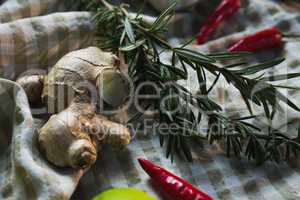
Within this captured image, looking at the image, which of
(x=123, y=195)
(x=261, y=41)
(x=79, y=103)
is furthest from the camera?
(x=261, y=41)

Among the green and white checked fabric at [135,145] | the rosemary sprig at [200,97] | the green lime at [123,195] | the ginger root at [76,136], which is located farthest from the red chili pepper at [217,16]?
the green lime at [123,195]

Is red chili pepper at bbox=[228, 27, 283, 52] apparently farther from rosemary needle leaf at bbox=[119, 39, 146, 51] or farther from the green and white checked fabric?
rosemary needle leaf at bbox=[119, 39, 146, 51]

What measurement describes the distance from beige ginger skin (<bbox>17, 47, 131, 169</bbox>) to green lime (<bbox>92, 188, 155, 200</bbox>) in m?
0.07

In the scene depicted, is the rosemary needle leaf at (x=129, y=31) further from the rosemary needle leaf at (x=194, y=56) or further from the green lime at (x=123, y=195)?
the green lime at (x=123, y=195)

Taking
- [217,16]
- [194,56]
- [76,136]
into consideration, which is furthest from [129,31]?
[217,16]

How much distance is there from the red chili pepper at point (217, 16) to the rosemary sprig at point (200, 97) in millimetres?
341

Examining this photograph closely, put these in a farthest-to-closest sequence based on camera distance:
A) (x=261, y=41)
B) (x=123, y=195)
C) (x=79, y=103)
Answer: (x=261, y=41)
(x=79, y=103)
(x=123, y=195)

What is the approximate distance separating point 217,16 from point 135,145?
0.56 metres

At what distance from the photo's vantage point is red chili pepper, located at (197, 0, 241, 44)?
139 cm

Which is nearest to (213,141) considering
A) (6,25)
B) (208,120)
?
(208,120)

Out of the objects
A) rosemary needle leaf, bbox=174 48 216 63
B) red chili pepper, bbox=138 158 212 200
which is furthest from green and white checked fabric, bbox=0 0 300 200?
rosemary needle leaf, bbox=174 48 216 63

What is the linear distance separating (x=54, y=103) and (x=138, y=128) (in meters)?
0.23

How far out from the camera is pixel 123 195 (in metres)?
0.87

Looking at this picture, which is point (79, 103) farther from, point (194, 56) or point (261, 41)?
point (261, 41)
